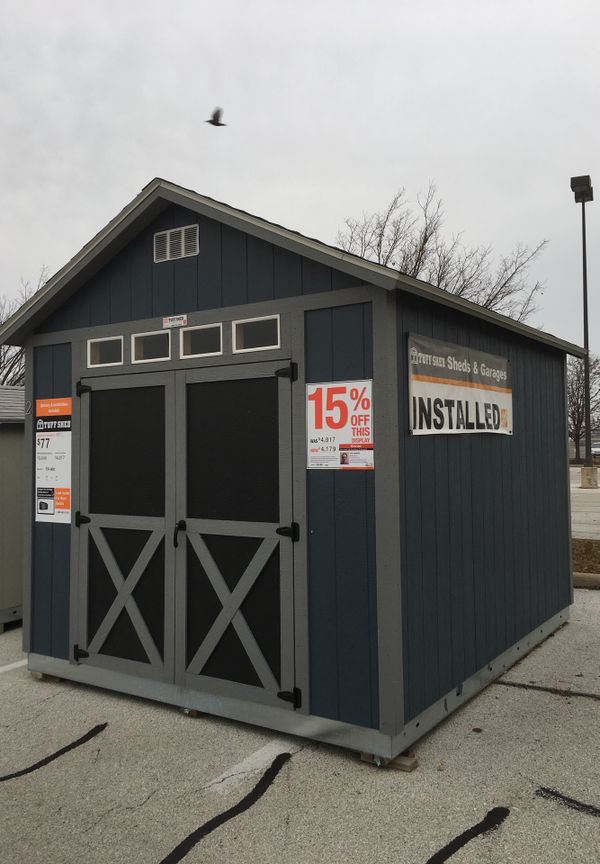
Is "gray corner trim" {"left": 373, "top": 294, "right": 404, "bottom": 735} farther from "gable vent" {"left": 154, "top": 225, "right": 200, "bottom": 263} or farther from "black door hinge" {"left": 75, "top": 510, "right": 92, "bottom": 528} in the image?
"black door hinge" {"left": 75, "top": 510, "right": 92, "bottom": 528}

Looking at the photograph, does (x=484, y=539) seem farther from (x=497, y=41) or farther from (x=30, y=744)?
(x=497, y=41)

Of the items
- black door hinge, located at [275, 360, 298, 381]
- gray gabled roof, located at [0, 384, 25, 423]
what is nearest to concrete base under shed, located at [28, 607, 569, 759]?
black door hinge, located at [275, 360, 298, 381]

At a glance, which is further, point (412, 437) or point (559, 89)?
point (559, 89)

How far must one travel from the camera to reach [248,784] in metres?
3.59

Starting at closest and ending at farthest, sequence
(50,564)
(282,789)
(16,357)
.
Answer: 1. (282,789)
2. (50,564)
3. (16,357)

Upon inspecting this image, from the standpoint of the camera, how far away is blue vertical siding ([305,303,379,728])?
155 inches

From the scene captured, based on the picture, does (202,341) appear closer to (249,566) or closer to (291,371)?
(291,371)

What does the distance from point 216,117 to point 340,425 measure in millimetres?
2243

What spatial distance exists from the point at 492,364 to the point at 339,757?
3.15 meters

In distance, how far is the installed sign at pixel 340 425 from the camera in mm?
3990

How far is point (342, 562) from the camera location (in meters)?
4.05

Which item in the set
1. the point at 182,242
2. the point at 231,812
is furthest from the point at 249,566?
the point at 182,242

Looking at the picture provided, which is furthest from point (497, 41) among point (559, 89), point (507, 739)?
point (507, 739)

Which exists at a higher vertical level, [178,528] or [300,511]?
[300,511]
